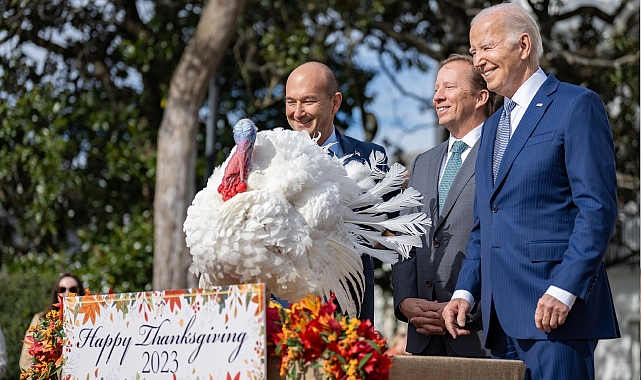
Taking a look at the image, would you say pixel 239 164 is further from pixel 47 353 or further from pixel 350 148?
pixel 350 148

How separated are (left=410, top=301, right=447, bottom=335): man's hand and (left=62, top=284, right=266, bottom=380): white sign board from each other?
4.10 feet

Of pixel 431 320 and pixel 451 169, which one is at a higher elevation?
pixel 451 169

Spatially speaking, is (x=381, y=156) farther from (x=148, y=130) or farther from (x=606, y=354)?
(x=606, y=354)

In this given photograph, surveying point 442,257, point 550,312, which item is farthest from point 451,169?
point 550,312

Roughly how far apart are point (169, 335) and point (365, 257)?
4.18 feet

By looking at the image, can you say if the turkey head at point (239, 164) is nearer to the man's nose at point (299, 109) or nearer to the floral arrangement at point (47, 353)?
the floral arrangement at point (47, 353)

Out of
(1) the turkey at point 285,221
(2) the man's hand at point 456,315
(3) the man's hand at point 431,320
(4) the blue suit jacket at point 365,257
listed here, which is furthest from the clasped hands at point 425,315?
(1) the turkey at point 285,221

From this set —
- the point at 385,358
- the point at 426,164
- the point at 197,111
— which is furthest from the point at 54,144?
the point at 385,358

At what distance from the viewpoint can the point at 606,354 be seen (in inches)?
556

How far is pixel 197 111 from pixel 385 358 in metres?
6.17

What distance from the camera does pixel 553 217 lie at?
3.01m

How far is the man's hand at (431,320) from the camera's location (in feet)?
11.7

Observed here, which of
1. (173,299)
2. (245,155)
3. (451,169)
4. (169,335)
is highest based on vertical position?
(451,169)

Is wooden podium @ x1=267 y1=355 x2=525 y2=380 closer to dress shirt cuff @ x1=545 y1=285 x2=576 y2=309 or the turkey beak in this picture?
dress shirt cuff @ x1=545 y1=285 x2=576 y2=309
